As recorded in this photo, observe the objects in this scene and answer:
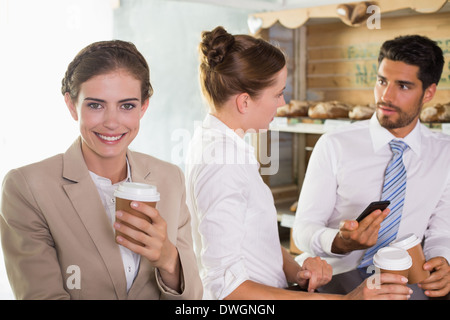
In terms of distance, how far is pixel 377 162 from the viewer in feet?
7.47

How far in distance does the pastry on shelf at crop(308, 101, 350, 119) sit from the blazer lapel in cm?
205

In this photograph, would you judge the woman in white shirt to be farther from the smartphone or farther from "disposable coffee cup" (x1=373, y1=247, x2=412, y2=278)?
the smartphone

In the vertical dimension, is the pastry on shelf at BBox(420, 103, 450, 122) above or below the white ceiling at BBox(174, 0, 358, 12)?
below

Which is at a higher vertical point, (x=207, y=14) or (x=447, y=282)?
(x=207, y=14)

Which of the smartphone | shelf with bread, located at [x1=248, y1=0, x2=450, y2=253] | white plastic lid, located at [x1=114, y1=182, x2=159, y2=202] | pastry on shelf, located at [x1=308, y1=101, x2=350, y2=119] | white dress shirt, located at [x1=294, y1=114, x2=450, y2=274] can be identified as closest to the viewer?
white plastic lid, located at [x1=114, y1=182, x2=159, y2=202]

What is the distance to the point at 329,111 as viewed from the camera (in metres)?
3.11

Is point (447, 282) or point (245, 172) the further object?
point (447, 282)

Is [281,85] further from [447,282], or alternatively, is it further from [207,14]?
[207,14]

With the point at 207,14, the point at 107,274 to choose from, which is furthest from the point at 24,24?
the point at 107,274

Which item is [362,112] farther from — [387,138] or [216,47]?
[216,47]

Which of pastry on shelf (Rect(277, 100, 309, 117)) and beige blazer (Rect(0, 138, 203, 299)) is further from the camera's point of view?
pastry on shelf (Rect(277, 100, 309, 117))

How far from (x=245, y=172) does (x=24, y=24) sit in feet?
5.63

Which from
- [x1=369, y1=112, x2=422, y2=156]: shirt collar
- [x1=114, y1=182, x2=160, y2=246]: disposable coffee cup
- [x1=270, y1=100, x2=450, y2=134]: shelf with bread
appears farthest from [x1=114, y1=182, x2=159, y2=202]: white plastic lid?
[x1=270, y1=100, x2=450, y2=134]: shelf with bread

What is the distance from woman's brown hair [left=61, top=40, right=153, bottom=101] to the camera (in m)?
1.32
